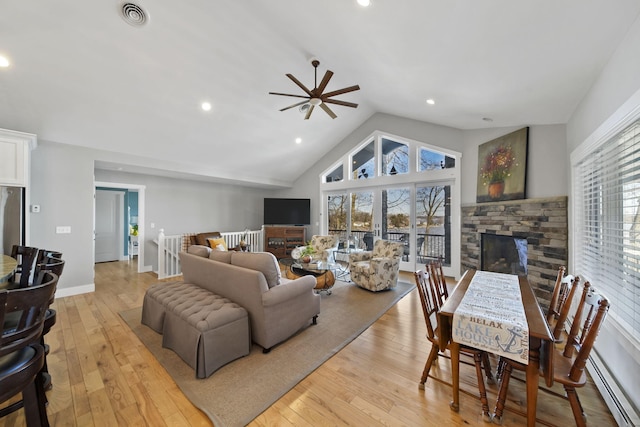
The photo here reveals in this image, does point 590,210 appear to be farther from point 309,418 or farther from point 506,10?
point 309,418

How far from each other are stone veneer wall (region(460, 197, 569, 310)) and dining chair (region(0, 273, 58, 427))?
4.95 m

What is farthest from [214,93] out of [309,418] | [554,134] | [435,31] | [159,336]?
[554,134]

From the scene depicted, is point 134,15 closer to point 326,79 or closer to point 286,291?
point 326,79

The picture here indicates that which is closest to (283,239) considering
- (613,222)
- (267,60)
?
(267,60)

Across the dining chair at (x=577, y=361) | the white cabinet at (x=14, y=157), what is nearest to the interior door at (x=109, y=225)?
the white cabinet at (x=14, y=157)

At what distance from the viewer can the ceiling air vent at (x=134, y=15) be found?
104 inches

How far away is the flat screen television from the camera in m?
7.41

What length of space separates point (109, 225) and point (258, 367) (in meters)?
7.42

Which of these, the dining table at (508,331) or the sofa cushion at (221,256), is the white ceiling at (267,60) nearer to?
the dining table at (508,331)

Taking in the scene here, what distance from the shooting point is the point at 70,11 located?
8.45 feet

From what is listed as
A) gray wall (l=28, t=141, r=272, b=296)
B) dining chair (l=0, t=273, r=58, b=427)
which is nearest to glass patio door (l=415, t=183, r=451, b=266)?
dining chair (l=0, t=273, r=58, b=427)

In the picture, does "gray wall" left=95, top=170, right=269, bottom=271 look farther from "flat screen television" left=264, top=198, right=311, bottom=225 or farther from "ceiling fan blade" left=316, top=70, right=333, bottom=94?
"ceiling fan blade" left=316, top=70, right=333, bottom=94

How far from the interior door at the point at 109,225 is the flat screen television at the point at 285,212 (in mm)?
4265

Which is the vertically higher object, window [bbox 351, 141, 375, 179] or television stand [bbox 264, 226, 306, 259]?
window [bbox 351, 141, 375, 179]
